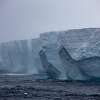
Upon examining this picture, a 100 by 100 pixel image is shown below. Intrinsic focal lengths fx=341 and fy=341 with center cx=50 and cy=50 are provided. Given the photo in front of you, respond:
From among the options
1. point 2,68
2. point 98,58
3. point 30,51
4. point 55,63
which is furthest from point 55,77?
point 2,68

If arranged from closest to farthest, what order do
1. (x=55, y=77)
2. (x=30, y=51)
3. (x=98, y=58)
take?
(x=98, y=58) → (x=55, y=77) → (x=30, y=51)

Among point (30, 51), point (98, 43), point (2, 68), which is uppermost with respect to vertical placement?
point (98, 43)

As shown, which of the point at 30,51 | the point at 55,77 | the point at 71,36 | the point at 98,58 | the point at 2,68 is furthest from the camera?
the point at 2,68

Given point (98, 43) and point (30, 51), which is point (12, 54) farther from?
point (98, 43)

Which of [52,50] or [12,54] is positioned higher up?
[52,50]

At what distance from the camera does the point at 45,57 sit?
68.8 ft

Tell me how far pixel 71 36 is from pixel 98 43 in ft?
6.18

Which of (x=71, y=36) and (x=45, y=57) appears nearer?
(x=71, y=36)

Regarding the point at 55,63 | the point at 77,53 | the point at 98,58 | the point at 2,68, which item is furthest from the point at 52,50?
the point at 2,68

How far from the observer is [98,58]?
56.3 feet

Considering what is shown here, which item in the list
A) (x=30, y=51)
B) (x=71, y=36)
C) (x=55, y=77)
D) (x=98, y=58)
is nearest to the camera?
(x=98, y=58)

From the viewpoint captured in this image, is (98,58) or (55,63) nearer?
(98,58)

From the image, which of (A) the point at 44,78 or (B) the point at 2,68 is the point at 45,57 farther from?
(B) the point at 2,68

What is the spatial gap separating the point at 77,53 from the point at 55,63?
77.9 inches
